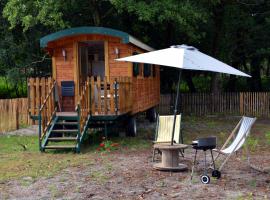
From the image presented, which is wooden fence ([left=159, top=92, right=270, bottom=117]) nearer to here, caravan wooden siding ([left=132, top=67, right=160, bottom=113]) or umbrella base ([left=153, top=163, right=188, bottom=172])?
caravan wooden siding ([left=132, top=67, right=160, bottom=113])

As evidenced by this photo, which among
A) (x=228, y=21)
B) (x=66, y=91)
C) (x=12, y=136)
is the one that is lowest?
(x=12, y=136)

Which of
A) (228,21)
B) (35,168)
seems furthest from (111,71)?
(228,21)

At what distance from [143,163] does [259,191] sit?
307 centimetres

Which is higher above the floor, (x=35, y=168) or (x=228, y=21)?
(x=228, y=21)

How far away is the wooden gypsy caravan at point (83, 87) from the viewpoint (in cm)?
1165

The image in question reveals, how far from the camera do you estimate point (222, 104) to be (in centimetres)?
2192

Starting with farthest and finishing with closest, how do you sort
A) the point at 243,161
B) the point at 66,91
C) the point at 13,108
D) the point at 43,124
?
1. the point at 13,108
2. the point at 66,91
3. the point at 43,124
4. the point at 243,161

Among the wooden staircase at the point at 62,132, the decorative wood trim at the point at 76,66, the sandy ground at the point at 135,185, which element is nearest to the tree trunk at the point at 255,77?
the decorative wood trim at the point at 76,66

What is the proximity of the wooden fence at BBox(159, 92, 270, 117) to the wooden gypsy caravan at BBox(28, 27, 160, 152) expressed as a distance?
6888 millimetres

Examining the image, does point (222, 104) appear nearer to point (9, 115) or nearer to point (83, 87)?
point (9, 115)

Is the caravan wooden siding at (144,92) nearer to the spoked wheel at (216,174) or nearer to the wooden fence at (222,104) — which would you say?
the wooden fence at (222,104)

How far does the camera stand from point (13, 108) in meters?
16.3

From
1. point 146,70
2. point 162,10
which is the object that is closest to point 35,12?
point 162,10

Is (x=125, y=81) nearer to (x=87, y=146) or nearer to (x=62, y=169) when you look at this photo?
(x=87, y=146)
